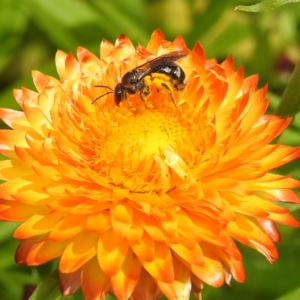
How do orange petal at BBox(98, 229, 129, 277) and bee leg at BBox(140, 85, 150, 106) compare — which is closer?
orange petal at BBox(98, 229, 129, 277)

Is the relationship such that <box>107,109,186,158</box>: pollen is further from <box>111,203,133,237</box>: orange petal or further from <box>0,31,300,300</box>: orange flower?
<box>111,203,133,237</box>: orange petal

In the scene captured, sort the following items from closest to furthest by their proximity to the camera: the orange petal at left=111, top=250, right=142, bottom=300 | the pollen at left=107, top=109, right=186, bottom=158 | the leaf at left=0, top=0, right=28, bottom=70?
the orange petal at left=111, top=250, right=142, bottom=300 → the pollen at left=107, top=109, right=186, bottom=158 → the leaf at left=0, top=0, right=28, bottom=70

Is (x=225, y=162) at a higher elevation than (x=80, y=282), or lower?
higher

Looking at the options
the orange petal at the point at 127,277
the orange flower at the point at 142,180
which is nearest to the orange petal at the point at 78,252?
the orange flower at the point at 142,180

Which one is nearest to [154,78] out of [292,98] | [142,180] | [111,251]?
[142,180]

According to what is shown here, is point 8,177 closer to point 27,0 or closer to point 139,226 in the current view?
point 139,226

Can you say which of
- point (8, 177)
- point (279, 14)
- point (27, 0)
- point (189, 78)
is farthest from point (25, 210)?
point (279, 14)

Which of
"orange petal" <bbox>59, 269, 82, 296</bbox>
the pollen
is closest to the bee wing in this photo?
the pollen
